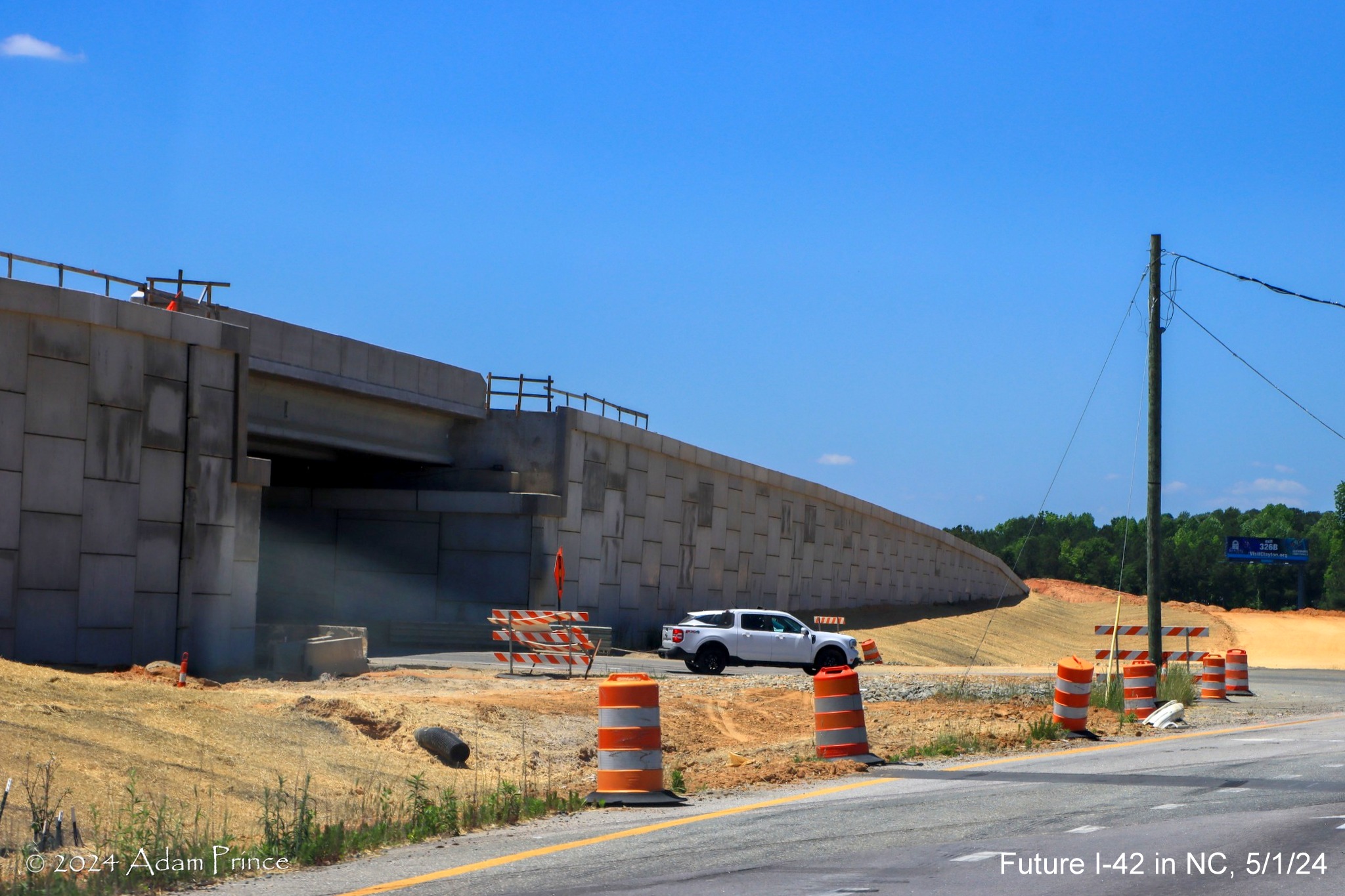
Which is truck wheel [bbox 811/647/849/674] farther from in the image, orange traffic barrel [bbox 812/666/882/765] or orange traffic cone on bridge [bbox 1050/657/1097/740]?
orange traffic barrel [bbox 812/666/882/765]

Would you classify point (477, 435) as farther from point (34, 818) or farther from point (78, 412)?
point (34, 818)

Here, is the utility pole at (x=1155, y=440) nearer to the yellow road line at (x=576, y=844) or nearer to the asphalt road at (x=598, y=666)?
the asphalt road at (x=598, y=666)

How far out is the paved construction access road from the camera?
7.72 metres

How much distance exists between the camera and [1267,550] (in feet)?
362

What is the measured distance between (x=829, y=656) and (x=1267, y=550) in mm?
92991

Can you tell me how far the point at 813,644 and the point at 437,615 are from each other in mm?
11606

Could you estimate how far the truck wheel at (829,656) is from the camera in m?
30.1

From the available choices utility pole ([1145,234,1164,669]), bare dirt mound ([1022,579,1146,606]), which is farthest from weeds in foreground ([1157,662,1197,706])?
bare dirt mound ([1022,579,1146,606])

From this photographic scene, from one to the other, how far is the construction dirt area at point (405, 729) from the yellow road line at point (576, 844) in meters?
1.07

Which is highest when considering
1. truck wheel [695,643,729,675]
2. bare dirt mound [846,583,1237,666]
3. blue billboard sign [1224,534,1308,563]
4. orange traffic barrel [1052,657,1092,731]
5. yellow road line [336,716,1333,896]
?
blue billboard sign [1224,534,1308,563]

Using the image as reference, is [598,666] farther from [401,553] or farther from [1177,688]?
[1177,688]

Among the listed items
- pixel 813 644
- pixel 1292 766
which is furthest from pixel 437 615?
pixel 1292 766

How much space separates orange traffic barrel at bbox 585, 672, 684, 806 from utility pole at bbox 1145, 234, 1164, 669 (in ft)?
51.1

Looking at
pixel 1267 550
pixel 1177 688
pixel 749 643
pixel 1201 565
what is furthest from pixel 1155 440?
pixel 1201 565
